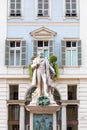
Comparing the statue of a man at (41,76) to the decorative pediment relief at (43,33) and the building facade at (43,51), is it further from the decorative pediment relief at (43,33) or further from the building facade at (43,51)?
the decorative pediment relief at (43,33)

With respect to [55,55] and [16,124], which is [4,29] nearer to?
[55,55]

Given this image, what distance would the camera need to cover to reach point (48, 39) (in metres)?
42.6

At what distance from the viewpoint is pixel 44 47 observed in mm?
42844

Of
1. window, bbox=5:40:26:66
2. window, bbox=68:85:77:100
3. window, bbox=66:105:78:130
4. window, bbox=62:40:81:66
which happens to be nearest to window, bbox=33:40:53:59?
window, bbox=5:40:26:66

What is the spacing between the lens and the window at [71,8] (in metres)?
43.2

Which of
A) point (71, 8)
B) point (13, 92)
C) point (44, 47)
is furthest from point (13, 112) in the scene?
point (71, 8)

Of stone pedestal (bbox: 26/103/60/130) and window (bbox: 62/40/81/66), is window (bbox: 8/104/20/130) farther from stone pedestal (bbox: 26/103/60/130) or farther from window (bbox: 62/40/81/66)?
stone pedestal (bbox: 26/103/60/130)

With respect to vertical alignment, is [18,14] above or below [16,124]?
above

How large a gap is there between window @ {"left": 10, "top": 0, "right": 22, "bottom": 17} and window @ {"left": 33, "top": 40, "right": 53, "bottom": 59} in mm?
2557

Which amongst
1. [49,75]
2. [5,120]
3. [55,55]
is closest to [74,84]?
[55,55]

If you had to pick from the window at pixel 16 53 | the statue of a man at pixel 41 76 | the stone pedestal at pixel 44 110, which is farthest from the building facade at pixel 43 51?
the statue of a man at pixel 41 76

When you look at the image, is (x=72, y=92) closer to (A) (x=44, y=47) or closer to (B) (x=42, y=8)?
(A) (x=44, y=47)

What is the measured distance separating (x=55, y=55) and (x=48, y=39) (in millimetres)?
1266

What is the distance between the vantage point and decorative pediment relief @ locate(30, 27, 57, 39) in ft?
140
